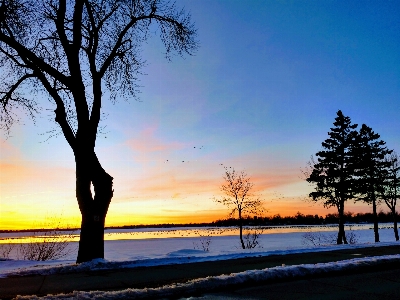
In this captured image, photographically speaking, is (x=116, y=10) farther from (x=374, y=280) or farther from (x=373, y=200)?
(x=373, y=200)

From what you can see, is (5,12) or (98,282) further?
(5,12)

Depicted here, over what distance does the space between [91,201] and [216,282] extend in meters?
6.02

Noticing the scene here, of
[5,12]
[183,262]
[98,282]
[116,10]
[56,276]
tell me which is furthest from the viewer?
[116,10]

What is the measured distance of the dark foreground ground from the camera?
6354mm

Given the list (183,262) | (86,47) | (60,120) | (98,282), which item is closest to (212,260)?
(183,262)

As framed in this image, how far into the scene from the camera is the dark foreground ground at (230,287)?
6354 mm

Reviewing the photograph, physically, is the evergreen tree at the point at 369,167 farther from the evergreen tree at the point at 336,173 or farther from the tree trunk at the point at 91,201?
the tree trunk at the point at 91,201

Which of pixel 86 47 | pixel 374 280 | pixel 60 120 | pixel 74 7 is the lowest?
pixel 374 280

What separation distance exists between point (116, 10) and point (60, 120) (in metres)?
4.89

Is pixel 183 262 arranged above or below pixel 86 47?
below

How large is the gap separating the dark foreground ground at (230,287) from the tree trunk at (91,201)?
88.1 inches

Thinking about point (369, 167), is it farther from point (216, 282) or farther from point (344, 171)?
point (216, 282)

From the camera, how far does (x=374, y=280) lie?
7.73 metres

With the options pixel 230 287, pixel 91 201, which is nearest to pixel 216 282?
pixel 230 287
